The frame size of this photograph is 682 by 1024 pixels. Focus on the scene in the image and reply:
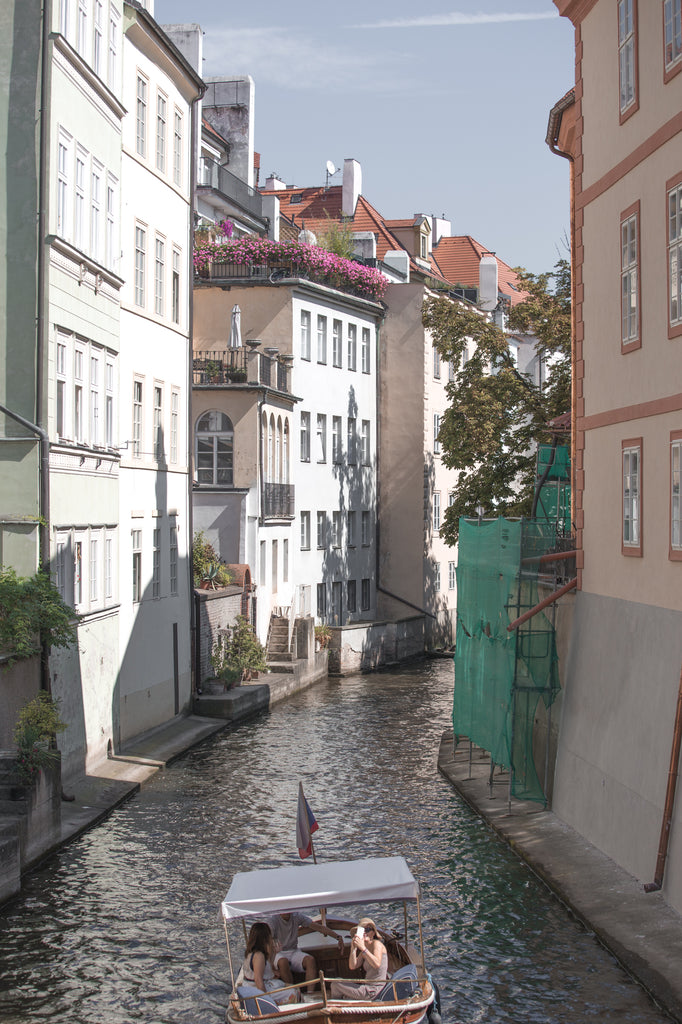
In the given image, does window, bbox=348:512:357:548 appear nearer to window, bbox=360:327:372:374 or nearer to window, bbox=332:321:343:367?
window, bbox=360:327:372:374

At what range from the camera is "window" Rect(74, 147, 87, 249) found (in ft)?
81.0

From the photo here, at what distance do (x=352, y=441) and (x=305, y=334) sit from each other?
5.79 metres

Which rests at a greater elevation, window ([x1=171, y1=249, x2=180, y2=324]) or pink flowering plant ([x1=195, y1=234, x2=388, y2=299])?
pink flowering plant ([x1=195, y1=234, x2=388, y2=299])

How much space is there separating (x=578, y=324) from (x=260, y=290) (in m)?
28.2

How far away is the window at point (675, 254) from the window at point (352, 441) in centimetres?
3633

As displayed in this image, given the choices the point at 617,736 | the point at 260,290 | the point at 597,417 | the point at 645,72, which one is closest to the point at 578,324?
the point at 597,417

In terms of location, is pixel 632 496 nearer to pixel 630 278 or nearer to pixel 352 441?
pixel 630 278

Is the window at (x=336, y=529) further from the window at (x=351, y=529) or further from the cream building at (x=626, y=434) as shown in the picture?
the cream building at (x=626, y=434)

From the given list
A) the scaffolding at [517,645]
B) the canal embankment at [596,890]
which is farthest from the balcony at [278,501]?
the canal embankment at [596,890]

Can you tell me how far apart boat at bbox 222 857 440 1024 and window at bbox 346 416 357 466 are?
39.7 m

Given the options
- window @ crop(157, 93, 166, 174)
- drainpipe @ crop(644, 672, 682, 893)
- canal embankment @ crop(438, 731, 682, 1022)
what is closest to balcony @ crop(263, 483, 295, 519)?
window @ crop(157, 93, 166, 174)

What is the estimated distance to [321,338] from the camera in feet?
172

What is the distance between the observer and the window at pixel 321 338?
52.2 metres

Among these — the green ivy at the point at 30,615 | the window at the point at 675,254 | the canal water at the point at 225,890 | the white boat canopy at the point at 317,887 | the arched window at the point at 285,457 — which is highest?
the window at the point at 675,254
